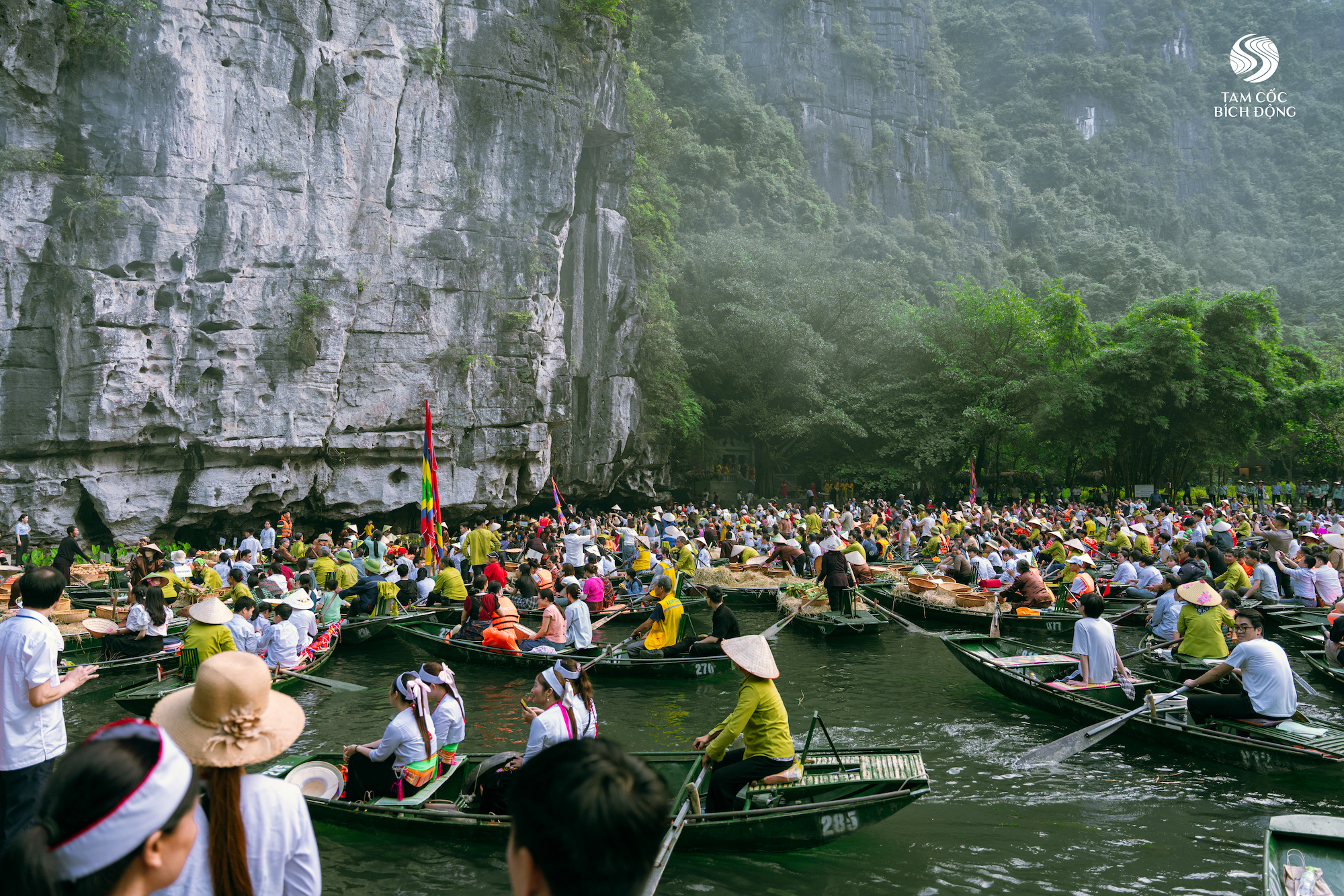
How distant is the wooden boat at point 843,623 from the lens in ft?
46.0

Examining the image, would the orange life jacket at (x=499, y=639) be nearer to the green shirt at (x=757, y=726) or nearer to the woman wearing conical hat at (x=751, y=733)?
the woman wearing conical hat at (x=751, y=733)

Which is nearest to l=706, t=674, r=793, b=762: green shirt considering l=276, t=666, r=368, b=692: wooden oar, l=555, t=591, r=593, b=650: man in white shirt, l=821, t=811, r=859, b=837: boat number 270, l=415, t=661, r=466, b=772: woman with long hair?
l=821, t=811, r=859, b=837: boat number 270

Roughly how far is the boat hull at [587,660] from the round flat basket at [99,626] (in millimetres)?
4165

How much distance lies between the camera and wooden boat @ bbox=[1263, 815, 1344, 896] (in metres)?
4.95

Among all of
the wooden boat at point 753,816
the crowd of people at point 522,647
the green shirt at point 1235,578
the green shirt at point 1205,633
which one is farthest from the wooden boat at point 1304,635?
the wooden boat at point 753,816

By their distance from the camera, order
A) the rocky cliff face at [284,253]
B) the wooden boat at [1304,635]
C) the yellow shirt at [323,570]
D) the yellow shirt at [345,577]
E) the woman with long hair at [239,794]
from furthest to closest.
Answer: the rocky cliff face at [284,253]
the yellow shirt at [323,570]
the yellow shirt at [345,577]
the wooden boat at [1304,635]
the woman with long hair at [239,794]

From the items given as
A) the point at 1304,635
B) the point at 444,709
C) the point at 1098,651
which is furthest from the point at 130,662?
the point at 1304,635

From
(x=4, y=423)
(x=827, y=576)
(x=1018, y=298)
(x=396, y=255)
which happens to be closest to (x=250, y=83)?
(x=396, y=255)

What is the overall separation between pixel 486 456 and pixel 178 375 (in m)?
8.50

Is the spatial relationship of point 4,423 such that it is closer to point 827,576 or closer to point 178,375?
point 178,375

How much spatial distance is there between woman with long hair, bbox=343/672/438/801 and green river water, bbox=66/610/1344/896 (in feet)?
1.16

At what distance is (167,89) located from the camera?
20.5 metres

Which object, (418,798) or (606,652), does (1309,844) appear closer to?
(418,798)

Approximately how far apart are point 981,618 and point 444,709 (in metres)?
11.1
